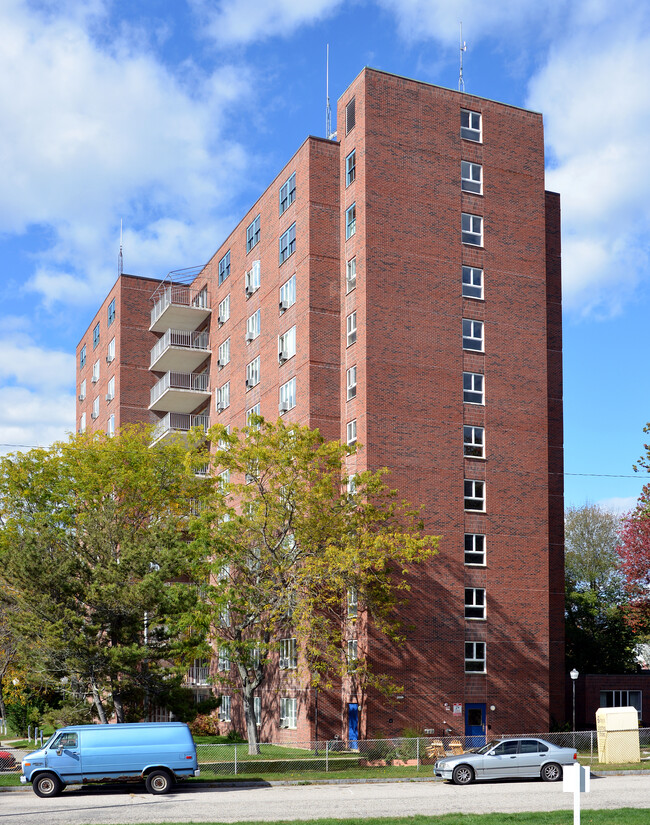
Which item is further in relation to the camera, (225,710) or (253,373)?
(225,710)

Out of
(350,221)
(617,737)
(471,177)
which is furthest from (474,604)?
(471,177)

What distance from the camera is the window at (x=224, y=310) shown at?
63344 millimetres

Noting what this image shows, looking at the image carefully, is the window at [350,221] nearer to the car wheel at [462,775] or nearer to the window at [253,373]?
the window at [253,373]

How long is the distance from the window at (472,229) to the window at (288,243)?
8683mm

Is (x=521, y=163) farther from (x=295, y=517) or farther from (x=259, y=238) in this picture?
(x=295, y=517)

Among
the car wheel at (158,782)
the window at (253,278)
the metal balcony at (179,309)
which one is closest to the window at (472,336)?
the window at (253,278)

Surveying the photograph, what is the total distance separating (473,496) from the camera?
4731cm

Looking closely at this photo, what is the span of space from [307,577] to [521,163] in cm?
2482

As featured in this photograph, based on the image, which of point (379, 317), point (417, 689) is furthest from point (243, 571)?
point (379, 317)

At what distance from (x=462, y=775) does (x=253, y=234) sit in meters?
36.2

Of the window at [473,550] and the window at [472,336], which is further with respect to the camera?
the window at [472,336]

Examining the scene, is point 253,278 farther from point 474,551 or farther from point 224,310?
point 474,551

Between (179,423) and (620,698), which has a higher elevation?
(179,423)

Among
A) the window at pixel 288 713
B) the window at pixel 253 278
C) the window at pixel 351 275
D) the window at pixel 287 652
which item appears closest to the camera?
the window at pixel 288 713
